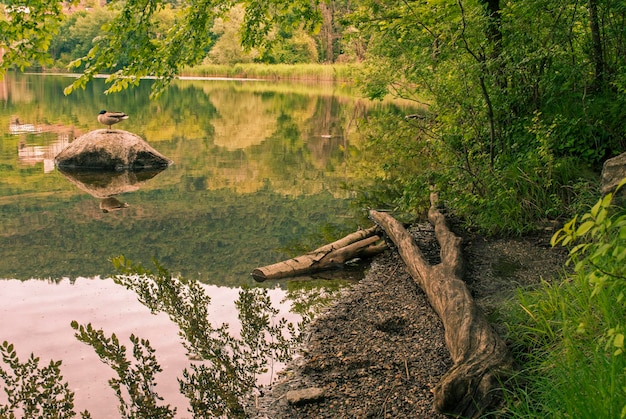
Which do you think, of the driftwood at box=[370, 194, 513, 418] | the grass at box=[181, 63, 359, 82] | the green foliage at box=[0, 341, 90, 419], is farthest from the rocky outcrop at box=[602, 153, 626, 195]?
the grass at box=[181, 63, 359, 82]

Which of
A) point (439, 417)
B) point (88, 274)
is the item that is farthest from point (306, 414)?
point (88, 274)

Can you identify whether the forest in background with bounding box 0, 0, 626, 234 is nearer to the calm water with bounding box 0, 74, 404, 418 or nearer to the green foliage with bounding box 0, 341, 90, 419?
the calm water with bounding box 0, 74, 404, 418

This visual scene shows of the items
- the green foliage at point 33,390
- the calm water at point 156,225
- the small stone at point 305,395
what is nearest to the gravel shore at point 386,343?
the small stone at point 305,395

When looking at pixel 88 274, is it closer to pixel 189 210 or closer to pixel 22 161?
pixel 189 210

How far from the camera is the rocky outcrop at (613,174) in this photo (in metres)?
5.38

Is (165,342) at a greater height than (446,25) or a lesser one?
lesser

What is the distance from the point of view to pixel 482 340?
4398mm

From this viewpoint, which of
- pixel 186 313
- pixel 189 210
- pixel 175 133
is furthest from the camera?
pixel 175 133

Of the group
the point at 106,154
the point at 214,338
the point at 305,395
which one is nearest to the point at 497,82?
the point at 214,338

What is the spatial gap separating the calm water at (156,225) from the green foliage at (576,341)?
282 cm

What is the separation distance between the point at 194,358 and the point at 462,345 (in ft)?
8.08

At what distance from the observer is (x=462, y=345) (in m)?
4.47

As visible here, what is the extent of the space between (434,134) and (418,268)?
8.81ft

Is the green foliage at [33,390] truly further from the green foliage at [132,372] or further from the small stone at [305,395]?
the small stone at [305,395]
